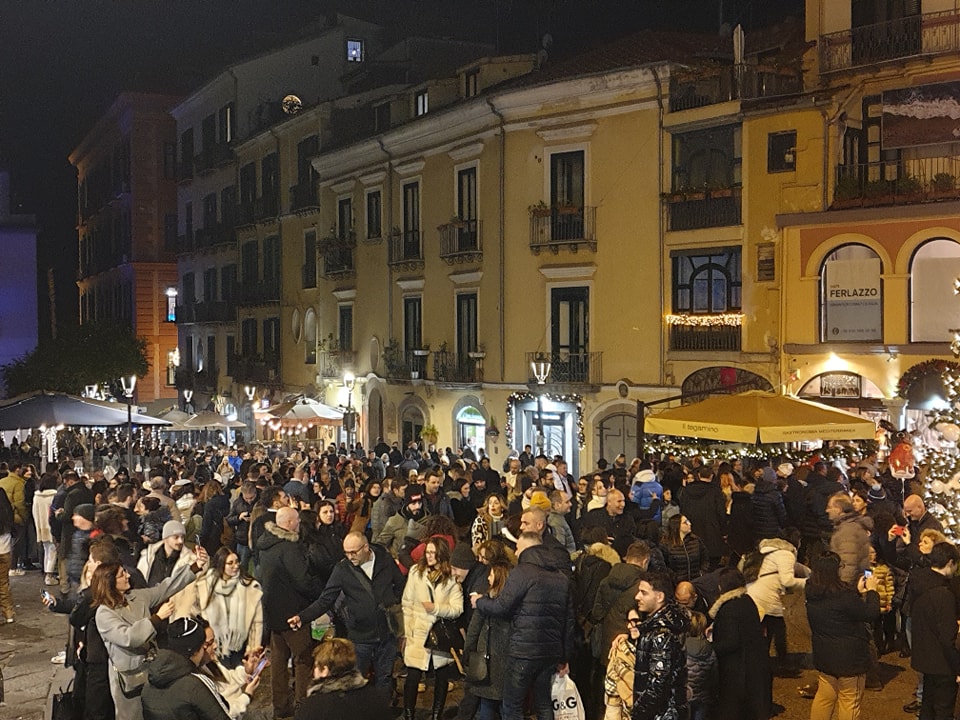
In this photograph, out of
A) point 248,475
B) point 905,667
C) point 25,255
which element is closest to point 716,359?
point 248,475

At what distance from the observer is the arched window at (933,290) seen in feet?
71.6

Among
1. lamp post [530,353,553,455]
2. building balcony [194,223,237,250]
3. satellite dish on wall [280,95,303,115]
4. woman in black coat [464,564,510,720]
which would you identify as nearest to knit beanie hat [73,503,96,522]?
woman in black coat [464,564,510,720]

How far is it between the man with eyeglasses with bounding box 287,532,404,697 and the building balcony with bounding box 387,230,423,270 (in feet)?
76.6

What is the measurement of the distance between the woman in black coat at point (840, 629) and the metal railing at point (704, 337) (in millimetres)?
16531

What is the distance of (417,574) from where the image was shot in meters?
9.55

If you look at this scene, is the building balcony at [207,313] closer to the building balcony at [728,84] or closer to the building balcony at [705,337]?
the building balcony at [705,337]

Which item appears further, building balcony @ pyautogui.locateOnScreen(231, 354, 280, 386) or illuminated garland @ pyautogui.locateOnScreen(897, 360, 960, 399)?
building balcony @ pyautogui.locateOnScreen(231, 354, 280, 386)

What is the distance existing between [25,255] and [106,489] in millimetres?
56682

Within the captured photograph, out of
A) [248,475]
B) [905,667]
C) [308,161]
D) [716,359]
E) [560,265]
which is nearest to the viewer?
[905,667]

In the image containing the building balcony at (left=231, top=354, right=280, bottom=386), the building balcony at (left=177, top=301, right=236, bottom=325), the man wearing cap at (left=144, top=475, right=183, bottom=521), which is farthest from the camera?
the building balcony at (left=177, top=301, right=236, bottom=325)

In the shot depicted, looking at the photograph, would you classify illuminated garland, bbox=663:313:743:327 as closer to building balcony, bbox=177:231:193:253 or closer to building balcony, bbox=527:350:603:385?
building balcony, bbox=527:350:603:385

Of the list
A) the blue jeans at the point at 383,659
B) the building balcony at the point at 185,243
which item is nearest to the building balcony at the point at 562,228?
the blue jeans at the point at 383,659

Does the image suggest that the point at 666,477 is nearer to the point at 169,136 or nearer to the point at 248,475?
the point at 248,475

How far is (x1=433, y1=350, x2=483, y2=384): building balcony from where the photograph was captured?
98.7 feet
